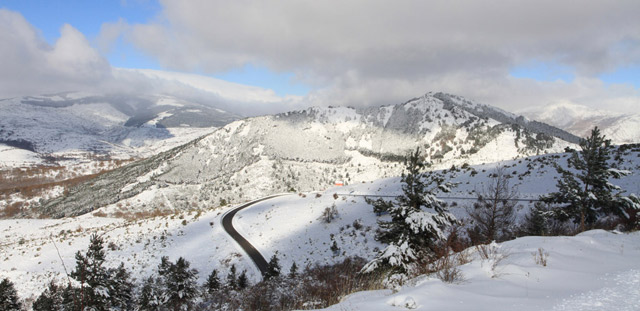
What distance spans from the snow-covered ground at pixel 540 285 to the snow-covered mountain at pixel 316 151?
87.7 meters

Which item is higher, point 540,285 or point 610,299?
point 610,299

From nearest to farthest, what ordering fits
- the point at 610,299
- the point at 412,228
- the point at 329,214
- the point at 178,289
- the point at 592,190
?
the point at 610,299 < the point at 412,228 < the point at 592,190 < the point at 178,289 < the point at 329,214

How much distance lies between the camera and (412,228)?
36.1 feet

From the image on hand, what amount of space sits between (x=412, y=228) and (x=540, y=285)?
6.39m

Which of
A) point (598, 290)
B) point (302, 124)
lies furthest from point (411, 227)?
point (302, 124)

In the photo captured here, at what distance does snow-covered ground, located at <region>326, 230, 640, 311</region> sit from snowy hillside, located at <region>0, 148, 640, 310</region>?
19 mm

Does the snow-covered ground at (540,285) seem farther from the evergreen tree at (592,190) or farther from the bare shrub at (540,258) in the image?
the evergreen tree at (592,190)

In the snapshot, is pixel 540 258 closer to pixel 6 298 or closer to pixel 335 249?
pixel 335 249

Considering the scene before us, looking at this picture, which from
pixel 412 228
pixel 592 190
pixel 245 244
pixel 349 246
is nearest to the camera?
pixel 412 228

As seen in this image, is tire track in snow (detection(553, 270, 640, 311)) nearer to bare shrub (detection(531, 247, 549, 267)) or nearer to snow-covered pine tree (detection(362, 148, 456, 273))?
bare shrub (detection(531, 247, 549, 267))

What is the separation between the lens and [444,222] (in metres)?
11.3

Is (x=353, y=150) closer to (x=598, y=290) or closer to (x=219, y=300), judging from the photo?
(x=219, y=300)

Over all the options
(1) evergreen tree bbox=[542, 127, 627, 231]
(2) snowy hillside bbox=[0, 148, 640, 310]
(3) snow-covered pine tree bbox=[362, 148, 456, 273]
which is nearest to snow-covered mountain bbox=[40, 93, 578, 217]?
(2) snowy hillside bbox=[0, 148, 640, 310]

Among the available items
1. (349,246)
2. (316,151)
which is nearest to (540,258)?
(349,246)
